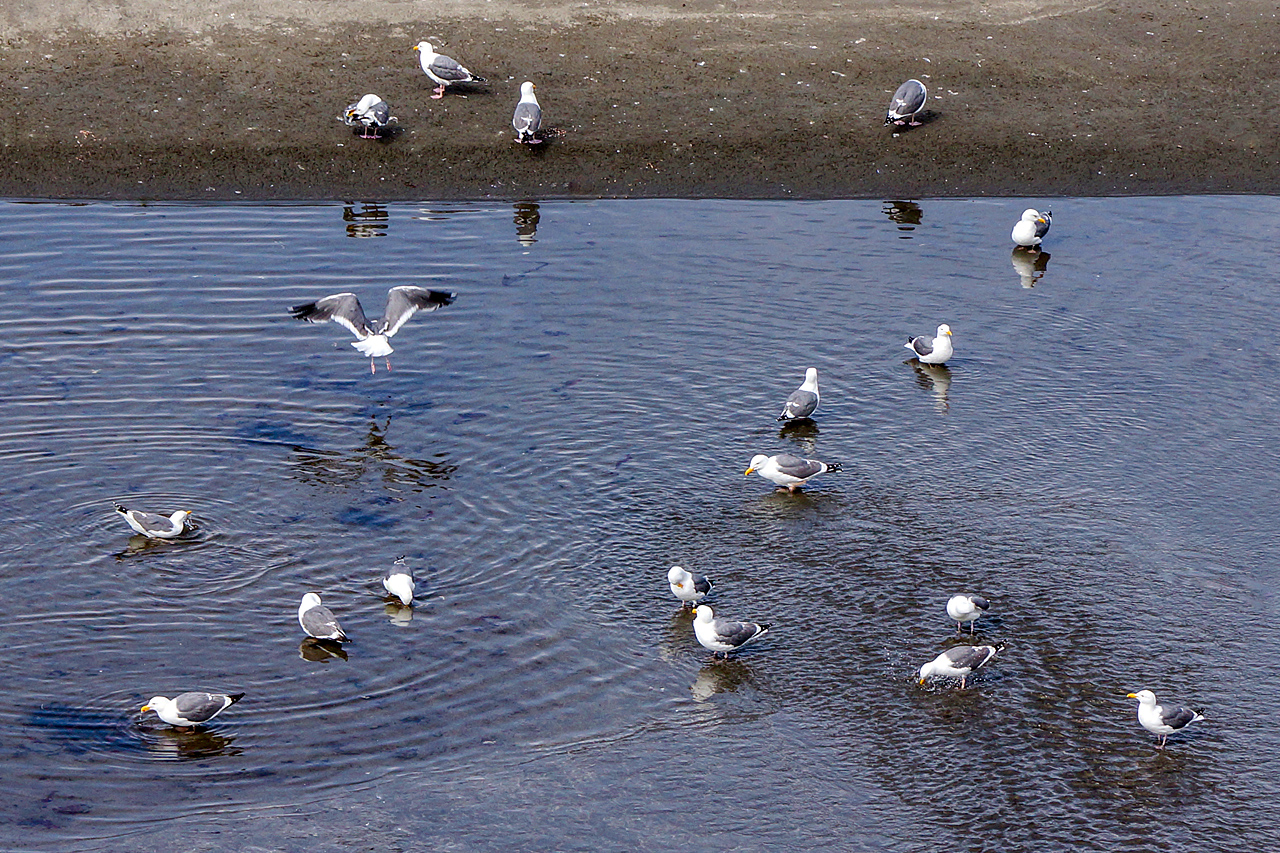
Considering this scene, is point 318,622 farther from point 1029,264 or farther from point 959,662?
point 1029,264

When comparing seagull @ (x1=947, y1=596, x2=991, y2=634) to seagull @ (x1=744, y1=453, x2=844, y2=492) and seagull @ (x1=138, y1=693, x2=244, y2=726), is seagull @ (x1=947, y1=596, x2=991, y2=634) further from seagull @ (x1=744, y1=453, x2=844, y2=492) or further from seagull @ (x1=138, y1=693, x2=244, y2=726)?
seagull @ (x1=138, y1=693, x2=244, y2=726)

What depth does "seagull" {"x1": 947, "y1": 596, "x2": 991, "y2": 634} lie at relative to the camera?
11188 millimetres

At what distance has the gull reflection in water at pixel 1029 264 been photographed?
19.1 m

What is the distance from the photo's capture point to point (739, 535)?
1317 cm

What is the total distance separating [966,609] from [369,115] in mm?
14160

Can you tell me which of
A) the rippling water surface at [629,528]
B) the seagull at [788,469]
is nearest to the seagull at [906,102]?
the rippling water surface at [629,528]

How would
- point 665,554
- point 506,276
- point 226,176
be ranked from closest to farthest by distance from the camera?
1. point 665,554
2. point 506,276
3. point 226,176

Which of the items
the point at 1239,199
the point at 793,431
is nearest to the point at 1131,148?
the point at 1239,199

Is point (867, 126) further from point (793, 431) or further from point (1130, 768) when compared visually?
point (1130, 768)

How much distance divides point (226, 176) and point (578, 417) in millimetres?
9432

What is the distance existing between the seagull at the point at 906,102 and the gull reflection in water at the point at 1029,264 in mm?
3798

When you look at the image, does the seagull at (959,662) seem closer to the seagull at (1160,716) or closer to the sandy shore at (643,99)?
the seagull at (1160,716)

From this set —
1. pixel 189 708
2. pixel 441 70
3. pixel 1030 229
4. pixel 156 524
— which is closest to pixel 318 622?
pixel 189 708

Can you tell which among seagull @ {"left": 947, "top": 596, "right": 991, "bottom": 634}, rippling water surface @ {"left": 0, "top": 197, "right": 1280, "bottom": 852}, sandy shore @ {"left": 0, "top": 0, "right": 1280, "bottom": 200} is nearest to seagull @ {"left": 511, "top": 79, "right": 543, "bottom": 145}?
sandy shore @ {"left": 0, "top": 0, "right": 1280, "bottom": 200}
